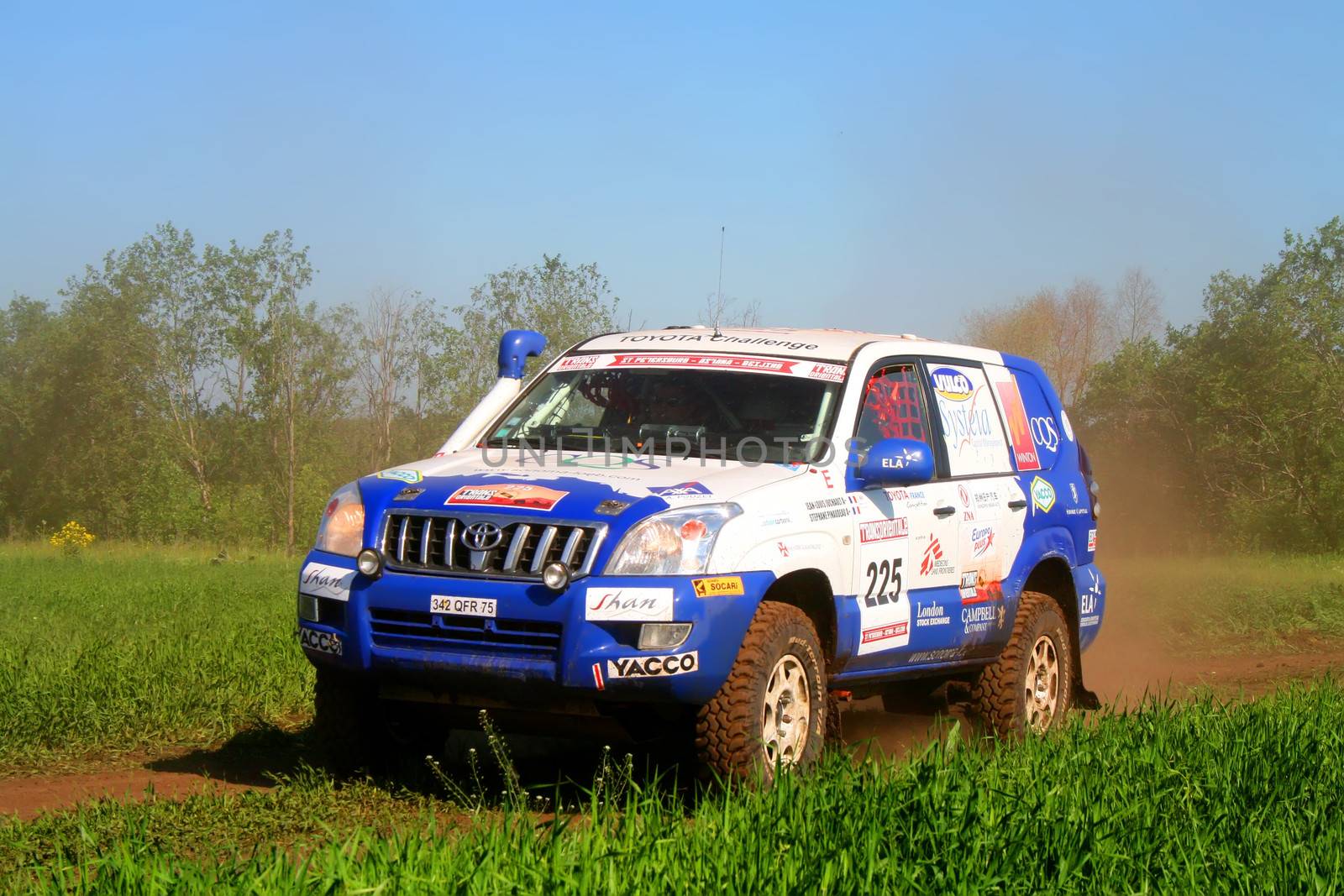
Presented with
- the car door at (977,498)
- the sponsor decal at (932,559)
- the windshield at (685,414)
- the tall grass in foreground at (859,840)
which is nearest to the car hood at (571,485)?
the windshield at (685,414)

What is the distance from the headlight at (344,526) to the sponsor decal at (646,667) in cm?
122

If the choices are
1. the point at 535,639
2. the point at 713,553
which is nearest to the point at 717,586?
the point at 713,553

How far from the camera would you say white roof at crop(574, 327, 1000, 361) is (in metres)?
6.92

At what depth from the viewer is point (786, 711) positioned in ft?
18.8

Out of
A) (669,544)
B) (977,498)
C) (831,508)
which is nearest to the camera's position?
(669,544)

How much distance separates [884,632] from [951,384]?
5.52ft

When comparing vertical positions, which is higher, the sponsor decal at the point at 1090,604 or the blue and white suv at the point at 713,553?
the blue and white suv at the point at 713,553

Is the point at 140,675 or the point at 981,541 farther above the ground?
the point at 981,541

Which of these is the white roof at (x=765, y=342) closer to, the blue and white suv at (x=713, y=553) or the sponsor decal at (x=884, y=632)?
the blue and white suv at (x=713, y=553)

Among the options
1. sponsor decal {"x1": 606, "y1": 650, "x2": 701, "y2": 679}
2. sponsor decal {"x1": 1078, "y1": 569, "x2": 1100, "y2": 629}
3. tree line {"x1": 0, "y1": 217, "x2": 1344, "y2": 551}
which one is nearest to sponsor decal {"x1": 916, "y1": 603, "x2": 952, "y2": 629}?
sponsor decal {"x1": 1078, "y1": 569, "x2": 1100, "y2": 629}

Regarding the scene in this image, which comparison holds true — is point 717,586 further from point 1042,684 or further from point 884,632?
point 1042,684

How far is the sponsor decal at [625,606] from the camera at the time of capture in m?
5.22

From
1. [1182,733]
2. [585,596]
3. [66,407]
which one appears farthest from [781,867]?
[66,407]

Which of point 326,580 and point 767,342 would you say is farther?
point 767,342
